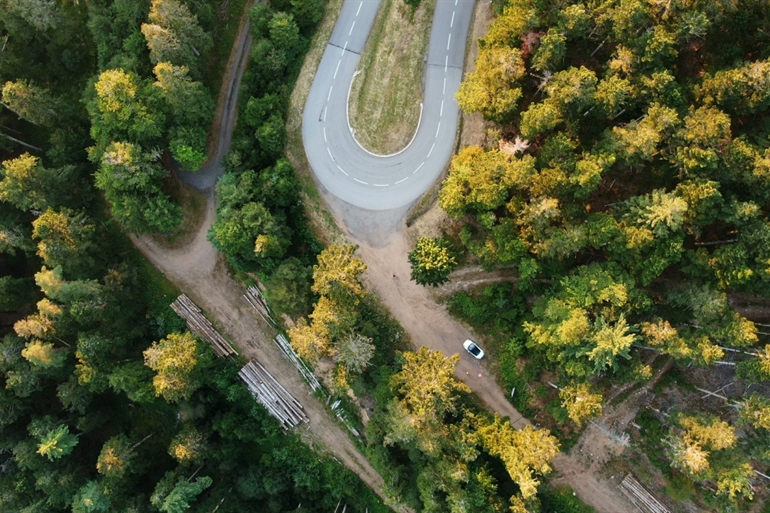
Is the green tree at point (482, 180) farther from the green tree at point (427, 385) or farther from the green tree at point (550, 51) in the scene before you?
the green tree at point (427, 385)

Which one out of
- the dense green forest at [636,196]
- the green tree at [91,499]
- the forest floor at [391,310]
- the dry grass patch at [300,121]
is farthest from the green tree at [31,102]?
the dense green forest at [636,196]

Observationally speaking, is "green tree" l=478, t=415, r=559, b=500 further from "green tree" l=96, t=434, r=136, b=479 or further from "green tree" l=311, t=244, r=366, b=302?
"green tree" l=96, t=434, r=136, b=479

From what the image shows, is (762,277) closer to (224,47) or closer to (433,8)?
(433,8)

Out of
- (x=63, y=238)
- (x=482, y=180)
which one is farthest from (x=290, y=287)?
(x=63, y=238)

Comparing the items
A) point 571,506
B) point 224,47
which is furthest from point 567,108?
point 571,506

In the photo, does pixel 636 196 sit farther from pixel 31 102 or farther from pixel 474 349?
pixel 31 102

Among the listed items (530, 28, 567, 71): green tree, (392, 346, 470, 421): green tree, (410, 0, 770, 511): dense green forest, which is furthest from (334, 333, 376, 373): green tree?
(530, 28, 567, 71): green tree

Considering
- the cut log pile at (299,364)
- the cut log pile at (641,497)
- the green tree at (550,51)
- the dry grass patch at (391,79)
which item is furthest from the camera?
the cut log pile at (299,364)
